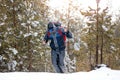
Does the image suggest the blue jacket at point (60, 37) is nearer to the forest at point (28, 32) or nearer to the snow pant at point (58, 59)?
the snow pant at point (58, 59)

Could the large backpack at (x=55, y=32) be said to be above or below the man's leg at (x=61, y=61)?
above

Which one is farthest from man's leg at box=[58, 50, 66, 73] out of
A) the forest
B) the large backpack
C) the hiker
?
the forest

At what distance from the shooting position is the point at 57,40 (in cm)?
1029

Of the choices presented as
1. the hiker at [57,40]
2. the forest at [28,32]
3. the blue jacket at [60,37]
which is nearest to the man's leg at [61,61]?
the hiker at [57,40]

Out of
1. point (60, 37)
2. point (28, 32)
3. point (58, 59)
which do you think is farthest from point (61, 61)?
point (28, 32)

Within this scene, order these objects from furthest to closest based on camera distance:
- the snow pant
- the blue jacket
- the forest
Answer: the forest
the snow pant
the blue jacket

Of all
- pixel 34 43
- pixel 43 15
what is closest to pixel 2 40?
pixel 34 43

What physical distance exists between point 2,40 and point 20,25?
3.33 metres

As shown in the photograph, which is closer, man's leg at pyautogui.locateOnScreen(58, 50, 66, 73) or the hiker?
the hiker

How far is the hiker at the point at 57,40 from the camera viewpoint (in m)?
10.1

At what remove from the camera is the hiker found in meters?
10.1

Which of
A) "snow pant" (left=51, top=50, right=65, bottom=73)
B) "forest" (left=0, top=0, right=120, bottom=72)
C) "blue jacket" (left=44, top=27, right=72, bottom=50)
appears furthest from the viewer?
"forest" (left=0, top=0, right=120, bottom=72)

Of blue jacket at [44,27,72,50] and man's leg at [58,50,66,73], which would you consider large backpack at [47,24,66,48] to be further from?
man's leg at [58,50,66,73]

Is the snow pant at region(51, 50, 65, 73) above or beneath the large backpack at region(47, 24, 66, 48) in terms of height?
beneath
